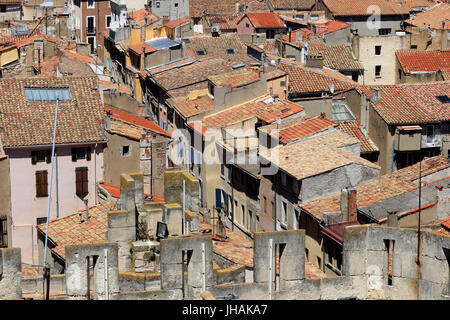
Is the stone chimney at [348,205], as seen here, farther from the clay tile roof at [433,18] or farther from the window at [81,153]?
the clay tile roof at [433,18]

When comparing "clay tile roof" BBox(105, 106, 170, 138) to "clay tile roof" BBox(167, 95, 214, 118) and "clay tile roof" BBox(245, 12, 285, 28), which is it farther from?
"clay tile roof" BBox(245, 12, 285, 28)

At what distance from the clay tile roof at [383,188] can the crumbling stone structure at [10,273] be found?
22.3 metres

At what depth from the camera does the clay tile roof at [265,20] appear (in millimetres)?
105125

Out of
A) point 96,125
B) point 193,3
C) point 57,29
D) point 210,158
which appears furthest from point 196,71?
point 193,3

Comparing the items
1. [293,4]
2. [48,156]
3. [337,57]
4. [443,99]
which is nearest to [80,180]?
[48,156]

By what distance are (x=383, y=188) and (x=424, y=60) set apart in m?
35.6

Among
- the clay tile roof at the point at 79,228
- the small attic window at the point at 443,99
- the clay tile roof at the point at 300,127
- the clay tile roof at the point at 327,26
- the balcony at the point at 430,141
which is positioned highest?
the clay tile roof at the point at 300,127

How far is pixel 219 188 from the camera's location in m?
64.4

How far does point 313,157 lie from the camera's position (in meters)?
57.0

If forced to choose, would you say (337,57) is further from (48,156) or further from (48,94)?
(48,156)

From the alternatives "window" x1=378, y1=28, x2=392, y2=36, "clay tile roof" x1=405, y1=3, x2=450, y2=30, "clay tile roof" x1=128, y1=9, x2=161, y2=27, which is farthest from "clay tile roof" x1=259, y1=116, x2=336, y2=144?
"window" x1=378, y1=28, x2=392, y2=36

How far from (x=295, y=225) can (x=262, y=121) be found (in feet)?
29.2

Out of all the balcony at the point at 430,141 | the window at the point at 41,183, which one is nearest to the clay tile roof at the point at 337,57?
the balcony at the point at 430,141

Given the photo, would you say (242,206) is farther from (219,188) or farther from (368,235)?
(368,235)
